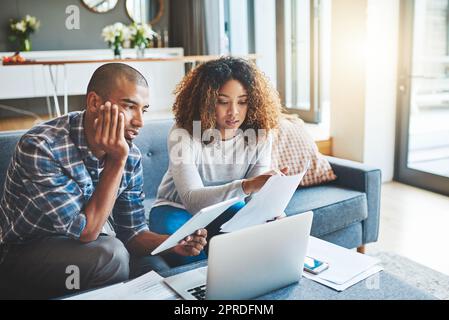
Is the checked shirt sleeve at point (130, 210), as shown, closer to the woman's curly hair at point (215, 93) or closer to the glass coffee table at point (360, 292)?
the woman's curly hair at point (215, 93)

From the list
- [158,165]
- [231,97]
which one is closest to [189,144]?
[231,97]

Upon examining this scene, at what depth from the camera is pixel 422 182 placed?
9.70ft

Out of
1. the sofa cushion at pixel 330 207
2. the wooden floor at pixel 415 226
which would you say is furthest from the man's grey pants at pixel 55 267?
the wooden floor at pixel 415 226

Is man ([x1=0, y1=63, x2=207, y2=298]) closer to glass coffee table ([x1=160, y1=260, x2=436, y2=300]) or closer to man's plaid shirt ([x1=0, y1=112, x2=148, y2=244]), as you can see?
man's plaid shirt ([x1=0, y1=112, x2=148, y2=244])

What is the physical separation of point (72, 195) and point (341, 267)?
1.94ft

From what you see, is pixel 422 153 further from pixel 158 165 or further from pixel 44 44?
pixel 44 44

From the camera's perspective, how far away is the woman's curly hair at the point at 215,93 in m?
1.20

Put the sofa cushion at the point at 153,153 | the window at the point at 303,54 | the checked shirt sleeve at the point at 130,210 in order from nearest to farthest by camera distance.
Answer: the checked shirt sleeve at the point at 130,210 → the sofa cushion at the point at 153,153 → the window at the point at 303,54

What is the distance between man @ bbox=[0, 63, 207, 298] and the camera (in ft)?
2.87

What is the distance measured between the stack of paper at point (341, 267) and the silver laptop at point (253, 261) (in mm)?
67

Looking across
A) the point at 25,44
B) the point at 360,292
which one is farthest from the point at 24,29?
the point at 360,292

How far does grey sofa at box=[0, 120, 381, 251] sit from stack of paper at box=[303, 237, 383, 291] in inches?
23.9

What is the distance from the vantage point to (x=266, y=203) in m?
1.04

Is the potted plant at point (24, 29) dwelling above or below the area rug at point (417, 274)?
above
